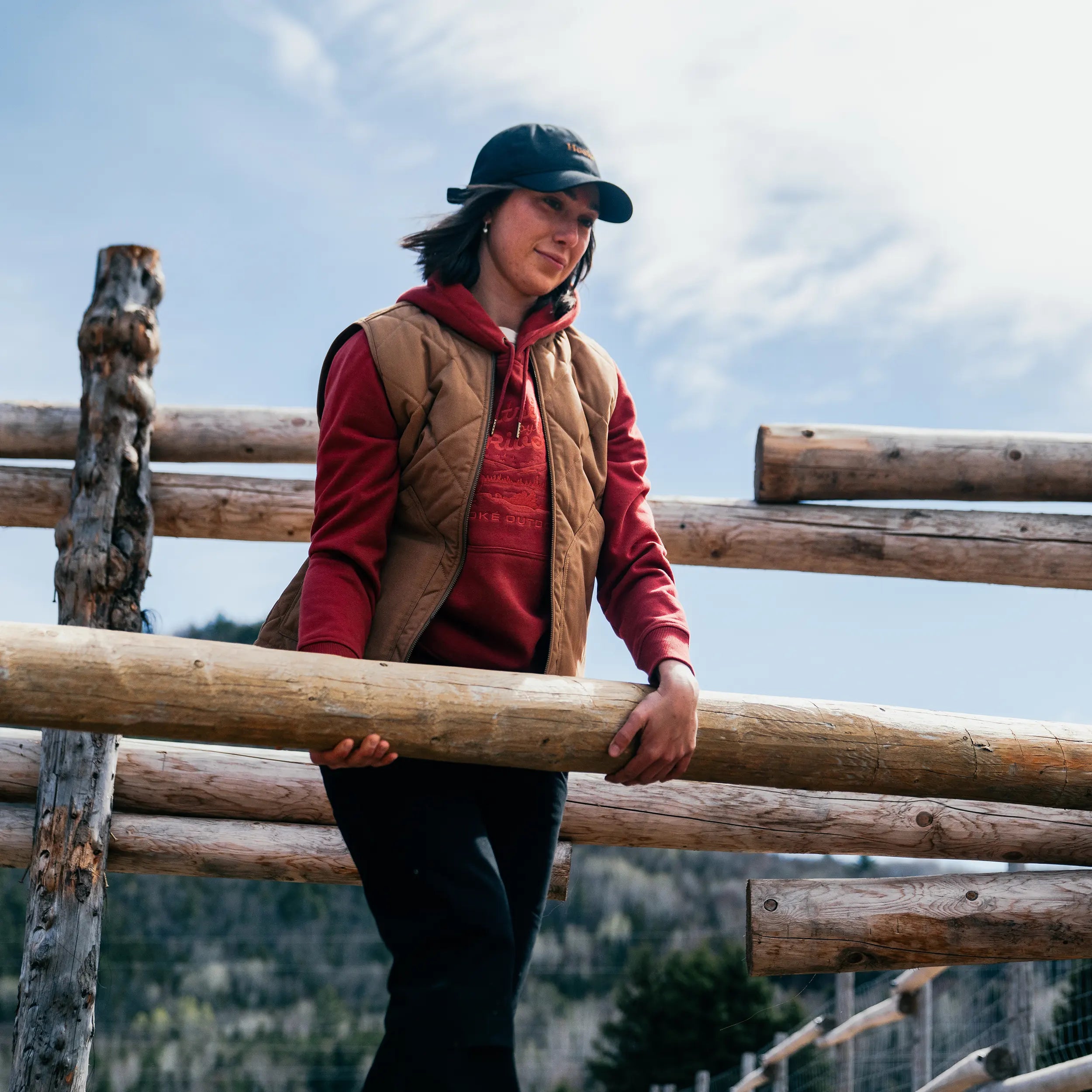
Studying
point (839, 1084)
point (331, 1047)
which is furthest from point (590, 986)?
point (839, 1084)

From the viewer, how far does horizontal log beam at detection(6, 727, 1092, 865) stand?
13.9ft

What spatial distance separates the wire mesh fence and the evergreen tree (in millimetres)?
1549

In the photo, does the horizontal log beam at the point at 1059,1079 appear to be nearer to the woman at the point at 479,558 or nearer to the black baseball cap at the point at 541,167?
the woman at the point at 479,558

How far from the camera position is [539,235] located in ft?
8.66

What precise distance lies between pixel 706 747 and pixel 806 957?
1870 millimetres

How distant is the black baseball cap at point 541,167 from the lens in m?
2.60

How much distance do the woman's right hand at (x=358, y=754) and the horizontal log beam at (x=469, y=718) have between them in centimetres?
2

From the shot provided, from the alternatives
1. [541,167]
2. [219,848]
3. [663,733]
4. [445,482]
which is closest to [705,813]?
[219,848]

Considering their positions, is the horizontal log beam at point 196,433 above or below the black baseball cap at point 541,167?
above

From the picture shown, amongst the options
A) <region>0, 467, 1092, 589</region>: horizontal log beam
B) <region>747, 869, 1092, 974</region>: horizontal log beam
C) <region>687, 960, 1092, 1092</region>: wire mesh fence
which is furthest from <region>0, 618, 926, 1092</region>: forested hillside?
<region>747, 869, 1092, 974</region>: horizontal log beam

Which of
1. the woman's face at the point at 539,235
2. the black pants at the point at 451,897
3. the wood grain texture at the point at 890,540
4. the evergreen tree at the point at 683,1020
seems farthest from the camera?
the evergreen tree at the point at 683,1020

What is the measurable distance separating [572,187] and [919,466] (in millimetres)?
3092

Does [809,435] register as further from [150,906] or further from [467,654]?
[150,906]

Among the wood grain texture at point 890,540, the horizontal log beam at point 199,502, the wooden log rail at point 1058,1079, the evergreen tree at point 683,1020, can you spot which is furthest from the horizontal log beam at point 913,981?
the evergreen tree at point 683,1020
